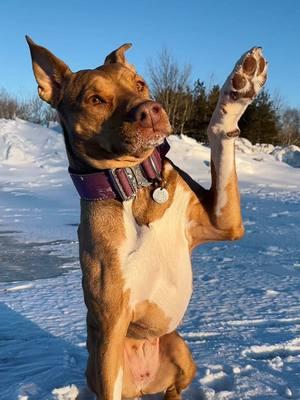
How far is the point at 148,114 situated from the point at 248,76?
49 centimetres

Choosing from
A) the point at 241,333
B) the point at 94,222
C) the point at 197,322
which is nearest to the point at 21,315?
the point at 197,322

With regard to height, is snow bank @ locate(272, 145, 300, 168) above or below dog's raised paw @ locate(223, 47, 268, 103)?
below

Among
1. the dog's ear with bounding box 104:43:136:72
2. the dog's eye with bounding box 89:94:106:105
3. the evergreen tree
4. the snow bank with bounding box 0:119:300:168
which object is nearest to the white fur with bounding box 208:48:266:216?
the dog's eye with bounding box 89:94:106:105

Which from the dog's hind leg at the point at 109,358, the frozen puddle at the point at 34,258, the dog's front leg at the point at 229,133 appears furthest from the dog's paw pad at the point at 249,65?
the frozen puddle at the point at 34,258

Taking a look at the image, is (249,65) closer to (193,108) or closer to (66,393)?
(66,393)

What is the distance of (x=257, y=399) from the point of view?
304 centimetres

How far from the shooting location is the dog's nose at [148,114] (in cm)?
250

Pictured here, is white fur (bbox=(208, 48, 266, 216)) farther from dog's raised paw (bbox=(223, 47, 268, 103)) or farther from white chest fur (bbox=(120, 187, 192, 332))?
white chest fur (bbox=(120, 187, 192, 332))

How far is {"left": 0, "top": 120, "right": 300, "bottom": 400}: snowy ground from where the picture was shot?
10.8 feet

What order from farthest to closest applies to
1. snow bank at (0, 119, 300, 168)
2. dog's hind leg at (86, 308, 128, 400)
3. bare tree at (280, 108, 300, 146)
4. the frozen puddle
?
bare tree at (280, 108, 300, 146) → snow bank at (0, 119, 300, 168) → the frozen puddle → dog's hind leg at (86, 308, 128, 400)

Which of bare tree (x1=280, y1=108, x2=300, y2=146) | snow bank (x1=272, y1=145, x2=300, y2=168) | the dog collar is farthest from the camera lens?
bare tree (x1=280, y1=108, x2=300, y2=146)

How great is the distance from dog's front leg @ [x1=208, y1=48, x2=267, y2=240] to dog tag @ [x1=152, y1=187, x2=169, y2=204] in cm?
29

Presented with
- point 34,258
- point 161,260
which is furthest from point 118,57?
point 34,258

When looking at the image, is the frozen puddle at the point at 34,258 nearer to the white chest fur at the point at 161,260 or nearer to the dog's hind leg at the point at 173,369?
the dog's hind leg at the point at 173,369
